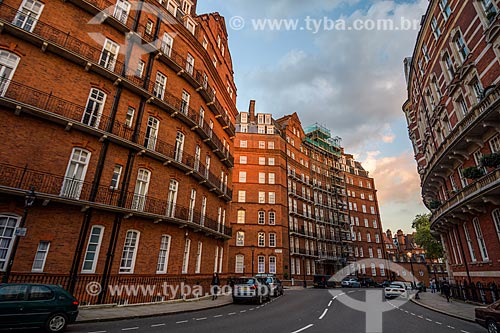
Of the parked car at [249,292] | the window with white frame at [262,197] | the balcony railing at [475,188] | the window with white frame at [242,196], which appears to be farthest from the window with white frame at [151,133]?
the window with white frame at [262,197]

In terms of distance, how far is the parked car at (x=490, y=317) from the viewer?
317 inches

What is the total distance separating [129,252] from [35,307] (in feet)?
23.5

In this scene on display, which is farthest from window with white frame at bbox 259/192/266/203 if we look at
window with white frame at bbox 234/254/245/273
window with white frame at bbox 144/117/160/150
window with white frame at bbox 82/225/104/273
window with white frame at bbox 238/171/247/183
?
window with white frame at bbox 82/225/104/273

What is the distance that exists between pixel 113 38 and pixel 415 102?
3046 cm

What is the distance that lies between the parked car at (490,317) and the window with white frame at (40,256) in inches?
700

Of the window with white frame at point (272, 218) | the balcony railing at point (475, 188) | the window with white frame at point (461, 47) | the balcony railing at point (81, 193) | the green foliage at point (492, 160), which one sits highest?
the window with white frame at point (461, 47)

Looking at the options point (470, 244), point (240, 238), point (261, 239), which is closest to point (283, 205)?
point (261, 239)

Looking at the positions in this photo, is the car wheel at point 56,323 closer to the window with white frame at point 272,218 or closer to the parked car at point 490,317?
the parked car at point 490,317

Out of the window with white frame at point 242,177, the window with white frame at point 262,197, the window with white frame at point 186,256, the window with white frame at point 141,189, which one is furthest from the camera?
the window with white frame at point 242,177

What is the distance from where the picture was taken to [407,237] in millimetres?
86750

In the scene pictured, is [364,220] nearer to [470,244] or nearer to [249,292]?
[470,244]

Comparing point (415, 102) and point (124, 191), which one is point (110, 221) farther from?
point (415, 102)

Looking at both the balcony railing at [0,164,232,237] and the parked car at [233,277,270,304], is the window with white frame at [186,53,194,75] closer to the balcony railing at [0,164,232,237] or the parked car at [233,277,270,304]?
the balcony railing at [0,164,232,237]

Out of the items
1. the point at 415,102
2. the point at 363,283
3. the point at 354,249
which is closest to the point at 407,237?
the point at 354,249
